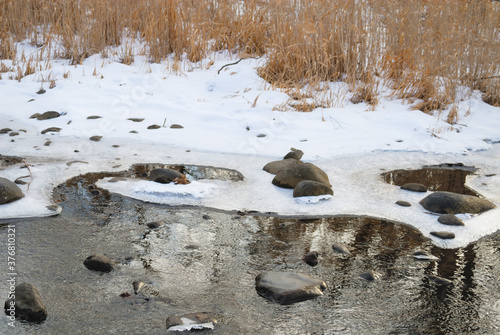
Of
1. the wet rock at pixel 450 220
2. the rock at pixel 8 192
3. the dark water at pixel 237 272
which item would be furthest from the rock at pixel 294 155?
the rock at pixel 8 192

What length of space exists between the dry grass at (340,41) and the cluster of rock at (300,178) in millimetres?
1959

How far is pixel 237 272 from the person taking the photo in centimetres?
215

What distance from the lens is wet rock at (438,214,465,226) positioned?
274cm

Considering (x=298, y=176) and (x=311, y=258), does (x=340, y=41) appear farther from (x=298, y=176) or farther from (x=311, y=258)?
(x=311, y=258)

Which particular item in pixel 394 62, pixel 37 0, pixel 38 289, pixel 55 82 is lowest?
pixel 38 289

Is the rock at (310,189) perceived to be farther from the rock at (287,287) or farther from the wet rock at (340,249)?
the rock at (287,287)

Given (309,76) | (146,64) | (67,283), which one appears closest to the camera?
(67,283)

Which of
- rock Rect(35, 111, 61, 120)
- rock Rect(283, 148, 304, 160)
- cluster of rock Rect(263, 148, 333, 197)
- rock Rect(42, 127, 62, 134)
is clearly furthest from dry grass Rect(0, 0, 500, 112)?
cluster of rock Rect(263, 148, 333, 197)

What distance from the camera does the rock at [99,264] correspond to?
2.14m

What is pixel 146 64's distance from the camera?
6.20 metres

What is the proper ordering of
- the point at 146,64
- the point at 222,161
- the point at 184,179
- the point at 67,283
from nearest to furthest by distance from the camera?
1. the point at 67,283
2. the point at 184,179
3. the point at 222,161
4. the point at 146,64

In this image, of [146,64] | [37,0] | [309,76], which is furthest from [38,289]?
[37,0]

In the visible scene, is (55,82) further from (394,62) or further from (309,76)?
(394,62)

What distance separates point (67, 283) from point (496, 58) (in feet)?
17.5
